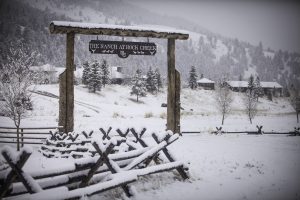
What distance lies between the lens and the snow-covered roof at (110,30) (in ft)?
37.8

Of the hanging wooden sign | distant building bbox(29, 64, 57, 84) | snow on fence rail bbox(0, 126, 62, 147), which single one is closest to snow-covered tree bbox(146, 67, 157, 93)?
distant building bbox(29, 64, 57, 84)

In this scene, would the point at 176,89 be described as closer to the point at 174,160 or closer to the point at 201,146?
the point at 201,146

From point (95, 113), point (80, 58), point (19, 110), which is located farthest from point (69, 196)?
point (80, 58)

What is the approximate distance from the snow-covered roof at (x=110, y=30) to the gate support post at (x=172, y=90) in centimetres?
58

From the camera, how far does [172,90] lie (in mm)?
13789

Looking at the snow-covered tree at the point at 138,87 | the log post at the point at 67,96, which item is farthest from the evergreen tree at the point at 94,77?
the log post at the point at 67,96

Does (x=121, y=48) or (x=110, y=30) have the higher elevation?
(x=110, y=30)

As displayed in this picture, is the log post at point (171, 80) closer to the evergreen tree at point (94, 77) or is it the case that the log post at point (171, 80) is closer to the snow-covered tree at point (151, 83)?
the evergreen tree at point (94, 77)

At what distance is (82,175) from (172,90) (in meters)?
8.36

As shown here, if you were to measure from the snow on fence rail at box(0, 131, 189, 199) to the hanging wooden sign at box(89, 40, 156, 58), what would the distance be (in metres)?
5.37

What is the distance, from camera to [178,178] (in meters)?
8.12

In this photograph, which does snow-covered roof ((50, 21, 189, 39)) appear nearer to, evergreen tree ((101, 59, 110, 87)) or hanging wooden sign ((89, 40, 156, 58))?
Answer: hanging wooden sign ((89, 40, 156, 58))

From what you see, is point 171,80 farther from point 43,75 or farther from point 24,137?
point 43,75

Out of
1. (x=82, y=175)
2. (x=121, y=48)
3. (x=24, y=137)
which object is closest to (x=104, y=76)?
(x=24, y=137)
